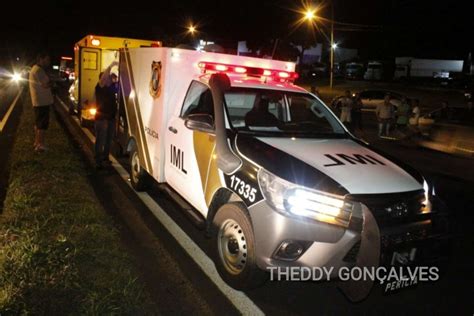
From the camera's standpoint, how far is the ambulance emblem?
6172mm

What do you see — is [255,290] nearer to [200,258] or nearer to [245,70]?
[200,258]

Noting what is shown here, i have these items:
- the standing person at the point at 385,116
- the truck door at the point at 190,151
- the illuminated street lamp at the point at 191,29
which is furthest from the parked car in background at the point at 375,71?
the truck door at the point at 190,151

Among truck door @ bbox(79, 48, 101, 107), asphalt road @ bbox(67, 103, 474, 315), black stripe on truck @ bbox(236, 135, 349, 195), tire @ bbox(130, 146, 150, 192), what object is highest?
truck door @ bbox(79, 48, 101, 107)

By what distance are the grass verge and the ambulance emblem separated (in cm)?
168

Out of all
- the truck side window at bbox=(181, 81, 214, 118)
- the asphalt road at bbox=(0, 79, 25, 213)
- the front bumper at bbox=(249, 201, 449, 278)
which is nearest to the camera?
the front bumper at bbox=(249, 201, 449, 278)

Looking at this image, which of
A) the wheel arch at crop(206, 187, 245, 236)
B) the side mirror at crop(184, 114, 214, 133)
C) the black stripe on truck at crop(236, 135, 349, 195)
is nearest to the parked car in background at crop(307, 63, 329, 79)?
the side mirror at crop(184, 114, 214, 133)

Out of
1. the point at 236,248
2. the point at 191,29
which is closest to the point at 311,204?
the point at 236,248

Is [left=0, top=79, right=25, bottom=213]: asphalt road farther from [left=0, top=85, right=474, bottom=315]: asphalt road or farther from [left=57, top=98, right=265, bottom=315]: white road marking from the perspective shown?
[left=0, top=85, right=474, bottom=315]: asphalt road

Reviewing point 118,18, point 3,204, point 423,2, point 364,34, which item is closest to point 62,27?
point 118,18

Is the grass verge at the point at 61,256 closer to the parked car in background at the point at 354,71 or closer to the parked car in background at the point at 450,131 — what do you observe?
the parked car in background at the point at 450,131

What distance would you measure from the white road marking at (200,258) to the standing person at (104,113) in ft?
4.53

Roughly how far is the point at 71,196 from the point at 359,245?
169 inches

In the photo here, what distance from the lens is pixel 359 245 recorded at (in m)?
3.62

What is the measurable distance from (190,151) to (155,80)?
1541 mm
